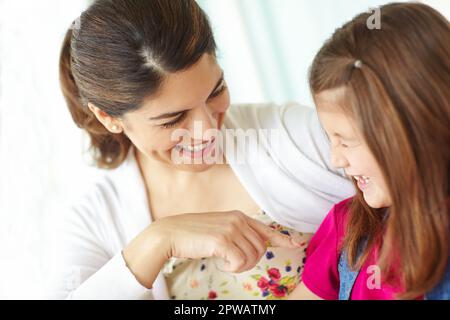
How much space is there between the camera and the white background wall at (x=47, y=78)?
1.62 metres

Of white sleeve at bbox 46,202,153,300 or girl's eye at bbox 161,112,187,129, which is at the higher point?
girl's eye at bbox 161,112,187,129

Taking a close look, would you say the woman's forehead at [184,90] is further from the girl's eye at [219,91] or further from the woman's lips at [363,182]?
the woman's lips at [363,182]

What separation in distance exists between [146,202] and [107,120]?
9.1 inches

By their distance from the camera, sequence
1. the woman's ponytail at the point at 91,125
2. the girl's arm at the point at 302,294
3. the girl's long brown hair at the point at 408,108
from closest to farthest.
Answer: the girl's long brown hair at the point at 408,108
the girl's arm at the point at 302,294
the woman's ponytail at the point at 91,125

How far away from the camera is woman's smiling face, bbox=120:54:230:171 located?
114 centimetres

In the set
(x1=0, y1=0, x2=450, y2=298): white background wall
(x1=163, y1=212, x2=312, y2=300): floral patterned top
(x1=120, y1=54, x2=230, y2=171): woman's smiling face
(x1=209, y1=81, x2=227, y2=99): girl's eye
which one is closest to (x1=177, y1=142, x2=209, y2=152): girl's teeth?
(x1=120, y1=54, x2=230, y2=171): woman's smiling face

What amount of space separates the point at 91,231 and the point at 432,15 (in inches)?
35.5

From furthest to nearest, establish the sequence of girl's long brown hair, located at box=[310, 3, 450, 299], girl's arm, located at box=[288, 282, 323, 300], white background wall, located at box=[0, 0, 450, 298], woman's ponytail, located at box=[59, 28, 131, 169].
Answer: white background wall, located at box=[0, 0, 450, 298], woman's ponytail, located at box=[59, 28, 131, 169], girl's arm, located at box=[288, 282, 323, 300], girl's long brown hair, located at box=[310, 3, 450, 299]

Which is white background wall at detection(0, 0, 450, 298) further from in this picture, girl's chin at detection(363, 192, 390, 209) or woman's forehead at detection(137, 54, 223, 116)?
girl's chin at detection(363, 192, 390, 209)

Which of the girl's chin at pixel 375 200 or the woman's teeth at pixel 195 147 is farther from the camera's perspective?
the woman's teeth at pixel 195 147

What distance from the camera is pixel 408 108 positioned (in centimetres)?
89

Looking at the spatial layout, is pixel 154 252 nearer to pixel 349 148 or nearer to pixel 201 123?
pixel 201 123

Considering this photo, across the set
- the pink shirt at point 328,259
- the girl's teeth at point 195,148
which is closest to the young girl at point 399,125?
the pink shirt at point 328,259

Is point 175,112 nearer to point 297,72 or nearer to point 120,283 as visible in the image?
point 120,283
